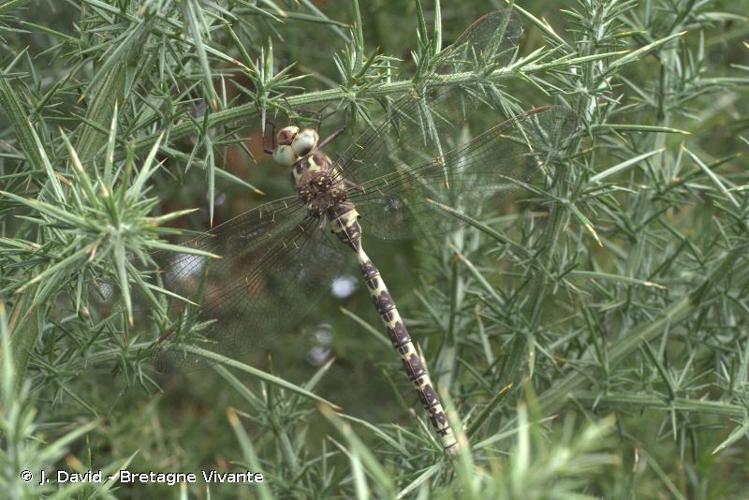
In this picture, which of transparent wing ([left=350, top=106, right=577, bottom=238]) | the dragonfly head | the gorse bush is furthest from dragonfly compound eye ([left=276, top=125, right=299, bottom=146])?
transparent wing ([left=350, top=106, right=577, bottom=238])

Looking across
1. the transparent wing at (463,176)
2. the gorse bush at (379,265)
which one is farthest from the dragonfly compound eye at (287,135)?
the transparent wing at (463,176)

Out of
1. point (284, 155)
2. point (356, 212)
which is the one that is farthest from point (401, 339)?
point (284, 155)

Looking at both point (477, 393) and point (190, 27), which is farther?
point (477, 393)

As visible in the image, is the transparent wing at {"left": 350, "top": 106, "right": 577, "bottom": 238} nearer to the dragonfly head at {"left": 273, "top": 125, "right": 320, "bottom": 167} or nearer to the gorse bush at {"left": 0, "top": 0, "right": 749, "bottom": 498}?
the gorse bush at {"left": 0, "top": 0, "right": 749, "bottom": 498}

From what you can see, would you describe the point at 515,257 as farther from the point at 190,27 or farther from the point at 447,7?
the point at 447,7

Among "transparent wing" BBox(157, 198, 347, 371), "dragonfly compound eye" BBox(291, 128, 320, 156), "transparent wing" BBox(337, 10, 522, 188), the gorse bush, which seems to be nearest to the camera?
the gorse bush

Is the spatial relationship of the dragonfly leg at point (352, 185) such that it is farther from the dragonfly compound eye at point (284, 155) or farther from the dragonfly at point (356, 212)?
the dragonfly compound eye at point (284, 155)

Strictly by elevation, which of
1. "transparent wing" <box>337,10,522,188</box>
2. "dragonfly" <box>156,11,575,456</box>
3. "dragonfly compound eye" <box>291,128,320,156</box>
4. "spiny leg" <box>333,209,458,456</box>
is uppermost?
"transparent wing" <box>337,10,522,188</box>

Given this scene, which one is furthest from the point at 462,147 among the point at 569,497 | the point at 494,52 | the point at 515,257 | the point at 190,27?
the point at 569,497
